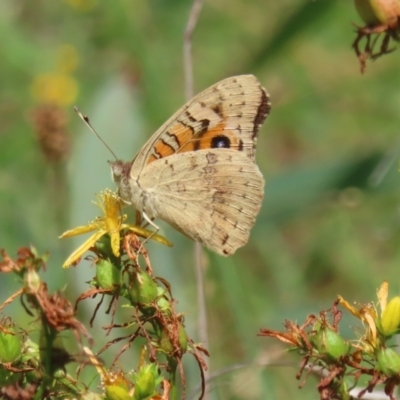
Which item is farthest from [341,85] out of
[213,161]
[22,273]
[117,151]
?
[22,273]

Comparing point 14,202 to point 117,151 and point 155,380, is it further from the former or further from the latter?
point 155,380

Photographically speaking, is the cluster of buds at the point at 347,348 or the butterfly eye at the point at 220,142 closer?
the cluster of buds at the point at 347,348

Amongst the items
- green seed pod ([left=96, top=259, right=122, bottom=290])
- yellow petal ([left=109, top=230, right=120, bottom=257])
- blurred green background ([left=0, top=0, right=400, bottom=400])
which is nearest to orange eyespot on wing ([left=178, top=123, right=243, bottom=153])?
blurred green background ([left=0, top=0, right=400, bottom=400])

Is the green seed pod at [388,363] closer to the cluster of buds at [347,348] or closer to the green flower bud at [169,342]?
the cluster of buds at [347,348]

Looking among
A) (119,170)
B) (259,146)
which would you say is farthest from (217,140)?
(259,146)

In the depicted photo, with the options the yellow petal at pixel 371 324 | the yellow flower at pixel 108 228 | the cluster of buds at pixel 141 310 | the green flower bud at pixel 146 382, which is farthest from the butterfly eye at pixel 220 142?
the green flower bud at pixel 146 382
